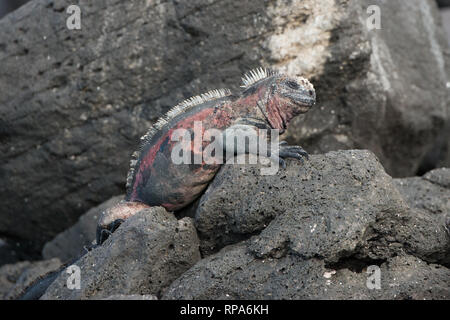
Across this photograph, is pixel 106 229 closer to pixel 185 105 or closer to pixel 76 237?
pixel 185 105

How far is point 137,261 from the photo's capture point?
3.04 m

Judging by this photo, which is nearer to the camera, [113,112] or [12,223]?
[113,112]

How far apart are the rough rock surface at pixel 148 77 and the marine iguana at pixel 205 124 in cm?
118

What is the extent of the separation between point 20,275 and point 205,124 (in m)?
2.72

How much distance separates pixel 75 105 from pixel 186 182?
6.58ft

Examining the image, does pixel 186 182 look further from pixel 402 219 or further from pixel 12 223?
pixel 12 223

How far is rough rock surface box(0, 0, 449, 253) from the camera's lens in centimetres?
471

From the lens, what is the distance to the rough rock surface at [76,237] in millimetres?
5012

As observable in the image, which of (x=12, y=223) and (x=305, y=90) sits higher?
(x=305, y=90)

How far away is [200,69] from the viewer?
4.81 metres

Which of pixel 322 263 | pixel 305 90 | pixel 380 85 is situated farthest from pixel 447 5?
pixel 322 263
